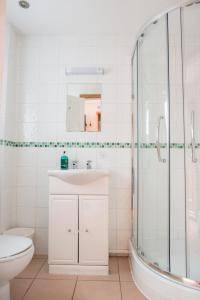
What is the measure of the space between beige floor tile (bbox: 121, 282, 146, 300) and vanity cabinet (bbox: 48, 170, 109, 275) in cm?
23

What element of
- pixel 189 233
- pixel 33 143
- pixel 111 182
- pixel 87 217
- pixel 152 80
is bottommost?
pixel 189 233

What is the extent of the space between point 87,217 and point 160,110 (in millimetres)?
1168

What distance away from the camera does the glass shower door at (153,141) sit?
1.90m

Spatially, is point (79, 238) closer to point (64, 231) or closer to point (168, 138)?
point (64, 231)

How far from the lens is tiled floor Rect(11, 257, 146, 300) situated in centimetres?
161

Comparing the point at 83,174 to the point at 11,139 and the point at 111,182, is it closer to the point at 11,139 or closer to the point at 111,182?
the point at 111,182

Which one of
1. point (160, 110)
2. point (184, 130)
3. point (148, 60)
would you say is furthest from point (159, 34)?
point (184, 130)

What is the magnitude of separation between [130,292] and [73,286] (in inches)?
17.8

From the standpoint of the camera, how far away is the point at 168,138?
1.92m

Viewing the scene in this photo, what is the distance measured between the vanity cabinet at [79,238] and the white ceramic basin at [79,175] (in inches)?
6.9

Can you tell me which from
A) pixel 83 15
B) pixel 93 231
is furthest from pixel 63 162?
pixel 83 15

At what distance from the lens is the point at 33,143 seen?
2400mm

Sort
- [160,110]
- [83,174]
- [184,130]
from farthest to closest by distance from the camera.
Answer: [184,130] → [160,110] → [83,174]

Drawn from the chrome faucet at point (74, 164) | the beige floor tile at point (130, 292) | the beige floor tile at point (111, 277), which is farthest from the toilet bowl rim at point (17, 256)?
the chrome faucet at point (74, 164)
